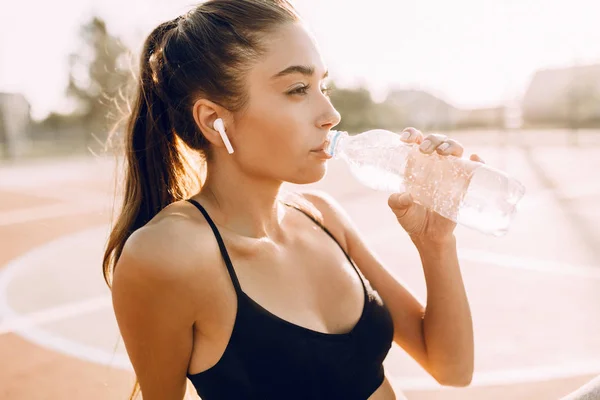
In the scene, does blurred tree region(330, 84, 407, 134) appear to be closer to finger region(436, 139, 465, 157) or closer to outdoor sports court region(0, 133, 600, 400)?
outdoor sports court region(0, 133, 600, 400)

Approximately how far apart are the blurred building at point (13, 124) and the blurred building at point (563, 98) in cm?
3102

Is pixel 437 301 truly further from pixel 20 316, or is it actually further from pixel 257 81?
pixel 20 316

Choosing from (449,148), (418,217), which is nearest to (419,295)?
(418,217)

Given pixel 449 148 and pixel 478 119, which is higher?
pixel 449 148

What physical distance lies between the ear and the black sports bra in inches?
11.8

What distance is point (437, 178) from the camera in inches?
91.0

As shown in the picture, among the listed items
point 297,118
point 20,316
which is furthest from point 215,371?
point 20,316

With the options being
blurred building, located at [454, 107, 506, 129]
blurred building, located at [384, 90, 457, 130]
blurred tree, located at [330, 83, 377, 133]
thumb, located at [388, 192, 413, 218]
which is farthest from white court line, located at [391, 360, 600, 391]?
blurred building, located at [384, 90, 457, 130]

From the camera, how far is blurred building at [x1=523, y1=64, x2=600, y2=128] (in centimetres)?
3625

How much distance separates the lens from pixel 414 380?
3617mm

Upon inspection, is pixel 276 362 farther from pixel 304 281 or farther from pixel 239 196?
pixel 239 196

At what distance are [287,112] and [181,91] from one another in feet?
1.26

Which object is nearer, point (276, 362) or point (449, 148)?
point (276, 362)

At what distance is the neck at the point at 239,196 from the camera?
1.88 m
